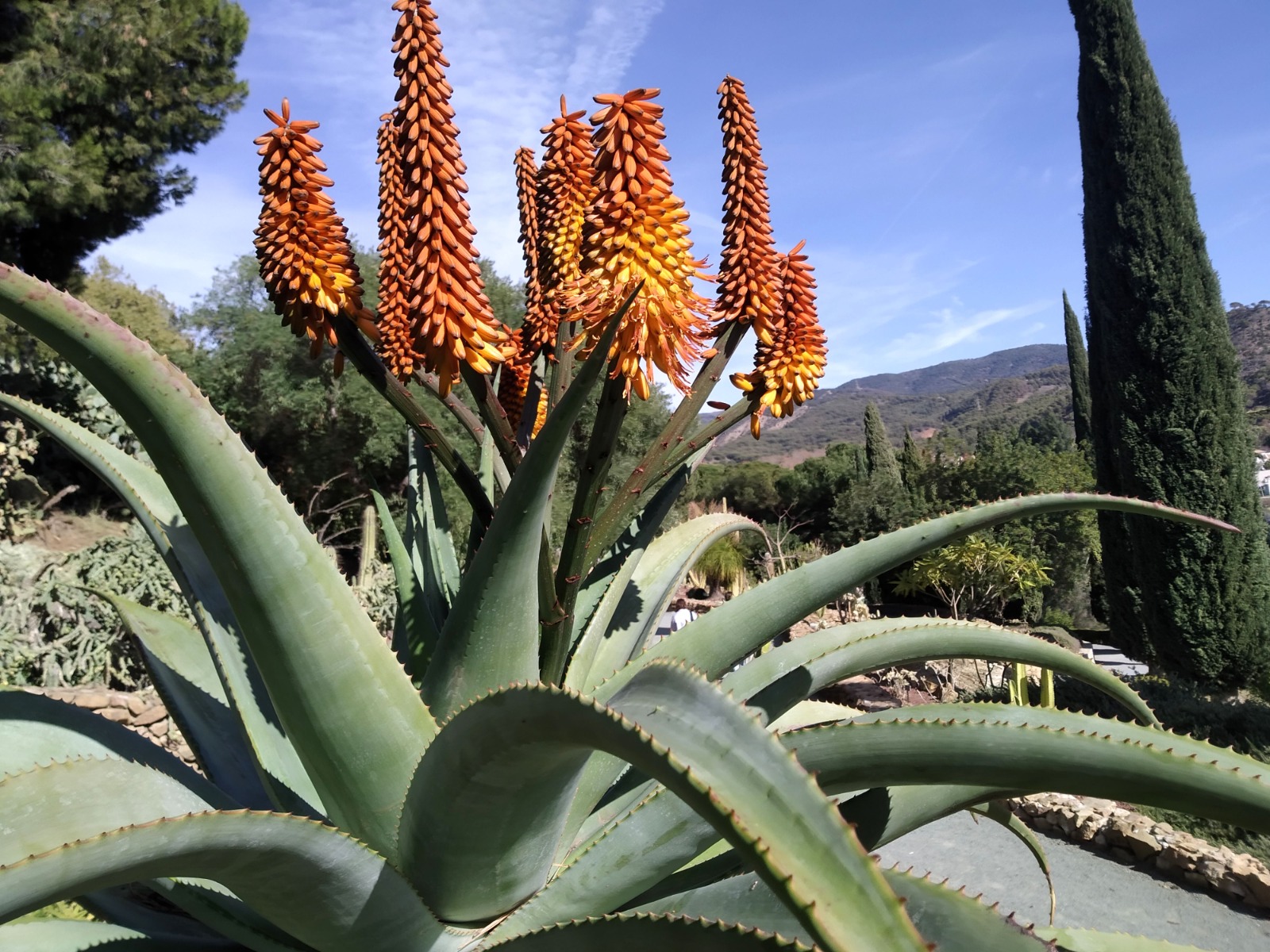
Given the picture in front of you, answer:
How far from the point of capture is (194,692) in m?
1.69

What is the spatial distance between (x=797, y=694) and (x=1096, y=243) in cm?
1194

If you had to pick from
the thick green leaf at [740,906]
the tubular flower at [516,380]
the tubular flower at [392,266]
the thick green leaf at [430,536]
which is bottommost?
the thick green leaf at [740,906]

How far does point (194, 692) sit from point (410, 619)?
0.46 metres

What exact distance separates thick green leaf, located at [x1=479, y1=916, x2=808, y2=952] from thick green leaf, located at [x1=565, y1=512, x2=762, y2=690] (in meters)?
0.64

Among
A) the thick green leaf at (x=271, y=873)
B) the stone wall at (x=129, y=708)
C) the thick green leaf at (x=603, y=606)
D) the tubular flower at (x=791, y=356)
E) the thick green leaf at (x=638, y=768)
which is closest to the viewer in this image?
the thick green leaf at (x=638, y=768)

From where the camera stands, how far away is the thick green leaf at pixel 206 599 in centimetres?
139

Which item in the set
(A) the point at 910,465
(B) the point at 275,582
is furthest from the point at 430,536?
(A) the point at 910,465

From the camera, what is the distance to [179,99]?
10.9 m

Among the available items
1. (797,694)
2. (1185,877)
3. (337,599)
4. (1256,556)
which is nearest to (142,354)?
(337,599)

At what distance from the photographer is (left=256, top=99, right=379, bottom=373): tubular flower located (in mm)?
1302

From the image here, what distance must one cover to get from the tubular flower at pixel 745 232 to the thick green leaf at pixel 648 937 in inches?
Answer: 38.6

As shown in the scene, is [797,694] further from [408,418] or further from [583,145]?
[583,145]

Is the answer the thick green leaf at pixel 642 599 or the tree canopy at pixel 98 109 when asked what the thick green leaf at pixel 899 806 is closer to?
the thick green leaf at pixel 642 599

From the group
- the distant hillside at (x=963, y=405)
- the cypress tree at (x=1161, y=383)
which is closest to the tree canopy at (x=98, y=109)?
the cypress tree at (x=1161, y=383)
